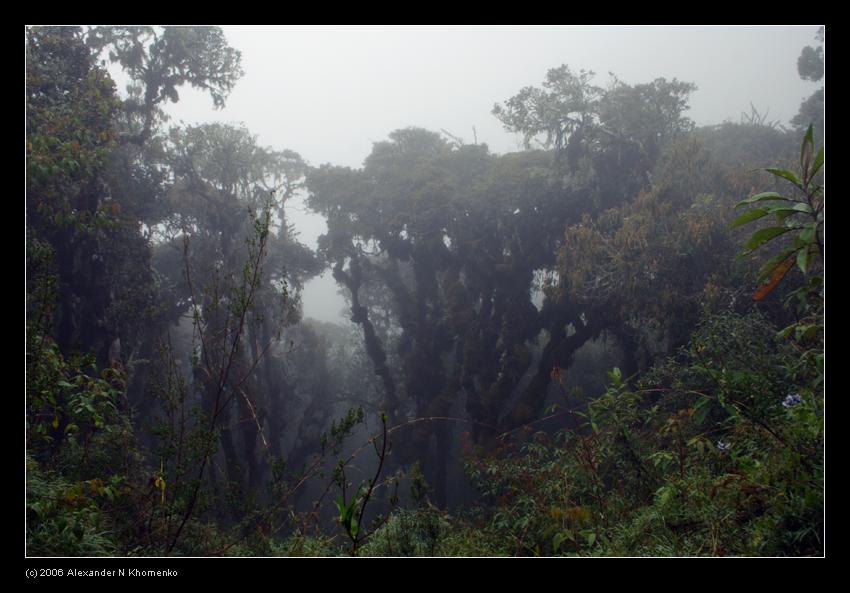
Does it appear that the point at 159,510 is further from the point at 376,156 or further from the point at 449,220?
the point at 376,156

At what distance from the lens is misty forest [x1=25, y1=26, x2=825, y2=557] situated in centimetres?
339

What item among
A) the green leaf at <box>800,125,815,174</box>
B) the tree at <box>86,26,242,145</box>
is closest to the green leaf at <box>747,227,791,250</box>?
the green leaf at <box>800,125,815,174</box>

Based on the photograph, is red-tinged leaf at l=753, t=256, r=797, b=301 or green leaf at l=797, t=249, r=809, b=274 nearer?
green leaf at l=797, t=249, r=809, b=274

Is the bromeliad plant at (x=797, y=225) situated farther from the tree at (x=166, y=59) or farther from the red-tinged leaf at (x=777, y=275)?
the tree at (x=166, y=59)

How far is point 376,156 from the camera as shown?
52.1 feet

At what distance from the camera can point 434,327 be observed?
14422 mm

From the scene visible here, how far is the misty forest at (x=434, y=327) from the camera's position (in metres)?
3.39

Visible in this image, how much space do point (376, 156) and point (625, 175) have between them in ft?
25.8

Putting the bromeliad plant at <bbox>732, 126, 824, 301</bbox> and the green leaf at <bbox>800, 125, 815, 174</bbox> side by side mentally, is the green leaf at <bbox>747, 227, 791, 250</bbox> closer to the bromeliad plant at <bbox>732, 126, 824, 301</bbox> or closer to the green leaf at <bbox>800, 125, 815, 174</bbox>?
the bromeliad plant at <bbox>732, 126, 824, 301</bbox>

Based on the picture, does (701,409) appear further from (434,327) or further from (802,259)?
(434,327)
